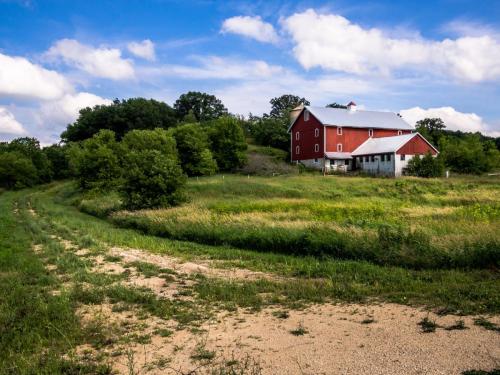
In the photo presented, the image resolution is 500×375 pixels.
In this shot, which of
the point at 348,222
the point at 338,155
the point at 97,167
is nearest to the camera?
the point at 348,222

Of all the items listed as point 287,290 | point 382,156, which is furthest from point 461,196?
point 287,290

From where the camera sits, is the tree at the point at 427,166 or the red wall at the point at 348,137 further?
the red wall at the point at 348,137

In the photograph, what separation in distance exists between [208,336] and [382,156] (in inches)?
1895

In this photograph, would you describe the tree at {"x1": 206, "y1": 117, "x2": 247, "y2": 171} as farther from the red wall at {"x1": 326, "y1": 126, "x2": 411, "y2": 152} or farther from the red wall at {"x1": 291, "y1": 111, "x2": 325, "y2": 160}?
the red wall at {"x1": 326, "y1": 126, "x2": 411, "y2": 152}

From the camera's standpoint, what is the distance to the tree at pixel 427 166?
49.0 m

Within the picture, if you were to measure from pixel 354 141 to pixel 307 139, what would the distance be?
21.0ft

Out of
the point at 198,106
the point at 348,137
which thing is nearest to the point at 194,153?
the point at 348,137

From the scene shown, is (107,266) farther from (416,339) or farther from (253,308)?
(416,339)

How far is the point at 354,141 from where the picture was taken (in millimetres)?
59188

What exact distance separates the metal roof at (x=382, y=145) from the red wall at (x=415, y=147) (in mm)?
492

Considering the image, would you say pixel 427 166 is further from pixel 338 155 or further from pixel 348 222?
pixel 348 222

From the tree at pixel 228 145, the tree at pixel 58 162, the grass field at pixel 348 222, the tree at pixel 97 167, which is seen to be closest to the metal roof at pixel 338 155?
the tree at pixel 228 145

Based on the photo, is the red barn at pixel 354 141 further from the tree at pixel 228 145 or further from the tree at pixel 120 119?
the tree at pixel 120 119

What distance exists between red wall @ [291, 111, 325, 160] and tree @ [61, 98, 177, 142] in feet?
129
